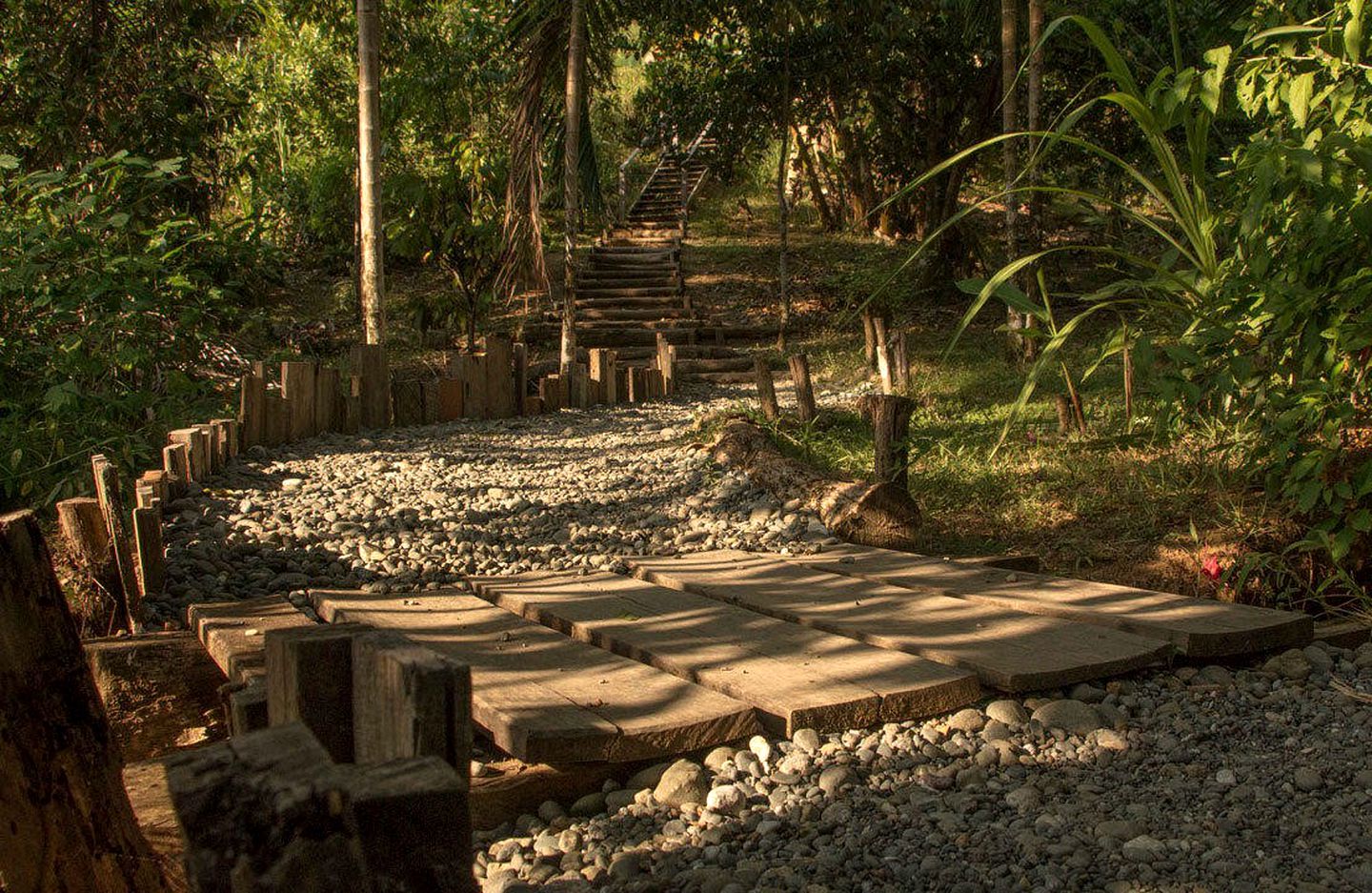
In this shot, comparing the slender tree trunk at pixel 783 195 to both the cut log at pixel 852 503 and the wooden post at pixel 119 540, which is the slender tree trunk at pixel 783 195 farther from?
the wooden post at pixel 119 540

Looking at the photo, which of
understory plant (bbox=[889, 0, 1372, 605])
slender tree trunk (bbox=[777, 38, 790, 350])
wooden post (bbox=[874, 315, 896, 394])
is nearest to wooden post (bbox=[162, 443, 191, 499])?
understory plant (bbox=[889, 0, 1372, 605])

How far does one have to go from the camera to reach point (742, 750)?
97.7 inches

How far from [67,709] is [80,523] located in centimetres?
186

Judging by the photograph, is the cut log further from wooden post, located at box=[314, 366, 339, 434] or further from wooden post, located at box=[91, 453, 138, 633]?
wooden post, located at box=[314, 366, 339, 434]

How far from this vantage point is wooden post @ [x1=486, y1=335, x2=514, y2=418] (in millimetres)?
8945

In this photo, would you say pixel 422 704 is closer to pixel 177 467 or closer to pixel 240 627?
A: pixel 240 627

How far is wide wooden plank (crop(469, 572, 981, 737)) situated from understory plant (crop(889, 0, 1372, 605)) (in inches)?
32.7

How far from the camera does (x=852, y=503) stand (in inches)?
187

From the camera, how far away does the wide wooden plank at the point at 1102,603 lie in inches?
115

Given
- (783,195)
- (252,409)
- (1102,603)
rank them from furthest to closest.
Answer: (783,195), (252,409), (1102,603)

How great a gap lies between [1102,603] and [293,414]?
203 inches

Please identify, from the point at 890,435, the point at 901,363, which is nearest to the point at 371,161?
the point at 901,363

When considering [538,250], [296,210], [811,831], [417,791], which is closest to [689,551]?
[811,831]

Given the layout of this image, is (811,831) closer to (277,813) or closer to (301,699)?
(301,699)
